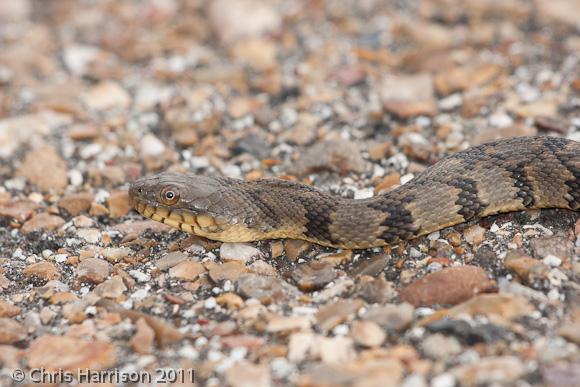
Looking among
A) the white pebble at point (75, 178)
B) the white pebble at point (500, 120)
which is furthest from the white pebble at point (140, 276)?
the white pebble at point (500, 120)

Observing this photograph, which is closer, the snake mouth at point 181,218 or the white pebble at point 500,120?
the snake mouth at point 181,218

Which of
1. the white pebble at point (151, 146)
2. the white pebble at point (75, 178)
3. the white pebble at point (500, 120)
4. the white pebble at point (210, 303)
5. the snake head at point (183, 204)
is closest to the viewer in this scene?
the white pebble at point (210, 303)

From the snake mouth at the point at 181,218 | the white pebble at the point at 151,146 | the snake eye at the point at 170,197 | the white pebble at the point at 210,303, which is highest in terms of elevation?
the white pebble at the point at 151,146

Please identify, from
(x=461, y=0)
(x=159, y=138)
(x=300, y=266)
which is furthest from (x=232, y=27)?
(x=300, y=266)

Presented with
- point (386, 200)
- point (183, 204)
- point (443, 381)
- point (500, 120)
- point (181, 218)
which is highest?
point (500, 120)

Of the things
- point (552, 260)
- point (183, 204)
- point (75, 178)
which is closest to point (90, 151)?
point (75, 178)

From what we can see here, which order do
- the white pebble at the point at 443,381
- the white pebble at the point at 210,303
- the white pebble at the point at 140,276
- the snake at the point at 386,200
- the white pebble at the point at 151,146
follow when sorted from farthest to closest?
the white pebble at the point at 151,146
the snake at the point at 386,200
the white pebble at the point at 140,276
the white pebble at the point at 210,303
the white pebble at the point at 443,381

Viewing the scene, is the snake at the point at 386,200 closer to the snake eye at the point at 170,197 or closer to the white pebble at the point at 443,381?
the snake eye at the point at 170,197

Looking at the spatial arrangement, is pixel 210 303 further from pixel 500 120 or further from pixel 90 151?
pixel 500 120
